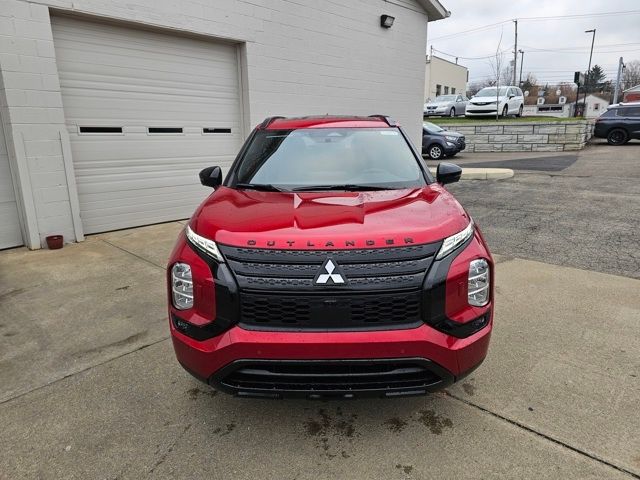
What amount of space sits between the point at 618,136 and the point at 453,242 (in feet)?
→ 67.3

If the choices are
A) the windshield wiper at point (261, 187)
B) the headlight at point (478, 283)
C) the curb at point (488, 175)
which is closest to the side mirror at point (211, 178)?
the windshield wiper at point (261, 187)

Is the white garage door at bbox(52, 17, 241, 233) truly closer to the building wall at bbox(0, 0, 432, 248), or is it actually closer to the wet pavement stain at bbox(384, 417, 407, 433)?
the building wall at bbox(0, 0, 432, 248)

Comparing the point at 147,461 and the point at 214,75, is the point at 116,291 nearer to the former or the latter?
the point at 147,461

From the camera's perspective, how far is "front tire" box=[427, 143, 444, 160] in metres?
16.3

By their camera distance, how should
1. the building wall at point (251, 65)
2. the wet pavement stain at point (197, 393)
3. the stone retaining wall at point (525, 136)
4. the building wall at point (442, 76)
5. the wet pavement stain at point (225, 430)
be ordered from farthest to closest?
the building wall at point (442, 76)
the stone retaining wall at point (525, 136)
the building wall at point (251, 65)
the wet pavement stain at point (197, 393)
the wet pavement stain at point (225, 430)

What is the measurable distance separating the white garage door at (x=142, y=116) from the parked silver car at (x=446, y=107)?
2056cm

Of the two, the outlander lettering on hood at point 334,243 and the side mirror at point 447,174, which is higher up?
the side mirror at point 447,174

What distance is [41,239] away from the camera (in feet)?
20.0

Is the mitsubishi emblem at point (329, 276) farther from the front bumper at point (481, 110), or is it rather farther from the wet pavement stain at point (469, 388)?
the front bumper at point (481, 110)

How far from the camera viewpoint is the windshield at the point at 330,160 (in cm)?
325

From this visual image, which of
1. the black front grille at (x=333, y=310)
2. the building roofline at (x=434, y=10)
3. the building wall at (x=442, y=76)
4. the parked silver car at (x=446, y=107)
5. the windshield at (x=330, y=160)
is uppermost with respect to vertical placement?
the building wall at (x=442, y=76)

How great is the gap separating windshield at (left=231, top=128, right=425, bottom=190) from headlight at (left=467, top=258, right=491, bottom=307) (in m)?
0.98

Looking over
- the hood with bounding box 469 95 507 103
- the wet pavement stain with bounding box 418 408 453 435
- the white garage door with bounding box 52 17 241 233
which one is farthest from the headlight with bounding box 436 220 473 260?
the hood with bounding box 469 95 507 103

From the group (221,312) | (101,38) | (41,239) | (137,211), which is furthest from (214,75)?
(221,312)
